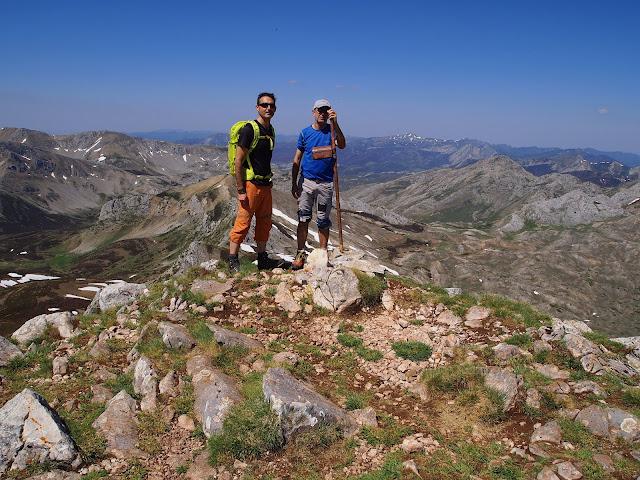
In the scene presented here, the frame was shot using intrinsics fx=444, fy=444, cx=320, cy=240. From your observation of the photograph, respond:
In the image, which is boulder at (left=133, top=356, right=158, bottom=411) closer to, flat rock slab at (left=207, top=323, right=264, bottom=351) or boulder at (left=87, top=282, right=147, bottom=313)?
flat rock slab at (left=207, top=323, right=264, bottom=351)

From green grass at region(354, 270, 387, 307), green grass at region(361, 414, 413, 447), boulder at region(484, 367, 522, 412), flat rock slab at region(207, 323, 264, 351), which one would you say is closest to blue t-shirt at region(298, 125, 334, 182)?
green grass at region(354, 270, 387, 307)

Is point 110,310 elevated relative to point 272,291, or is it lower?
lower

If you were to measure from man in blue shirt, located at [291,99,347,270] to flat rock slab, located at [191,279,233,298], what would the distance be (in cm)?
366

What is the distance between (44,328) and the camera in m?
15.6

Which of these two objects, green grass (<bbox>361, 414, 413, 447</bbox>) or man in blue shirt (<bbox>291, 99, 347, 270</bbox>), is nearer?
green grass (<bbox>361, 414, 413, 447</bbox>)

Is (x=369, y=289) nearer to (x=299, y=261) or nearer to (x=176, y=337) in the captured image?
(x=299, y=261)

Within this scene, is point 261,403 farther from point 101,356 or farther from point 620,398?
point 620,398

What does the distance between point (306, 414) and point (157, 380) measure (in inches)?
164

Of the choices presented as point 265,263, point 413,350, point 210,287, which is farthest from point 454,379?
point 265,263

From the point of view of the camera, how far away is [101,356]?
12914mm

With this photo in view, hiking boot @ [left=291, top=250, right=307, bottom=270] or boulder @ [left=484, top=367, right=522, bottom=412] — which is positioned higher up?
hiking boot @ [left=291, top=250, right=307, bottom=270]

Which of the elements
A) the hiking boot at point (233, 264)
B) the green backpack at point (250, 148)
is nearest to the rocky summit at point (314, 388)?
the hiking boot at point (233, 264)

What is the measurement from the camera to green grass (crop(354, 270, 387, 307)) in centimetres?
1619

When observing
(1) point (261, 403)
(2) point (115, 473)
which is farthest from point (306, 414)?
(2) point (115, 473)
